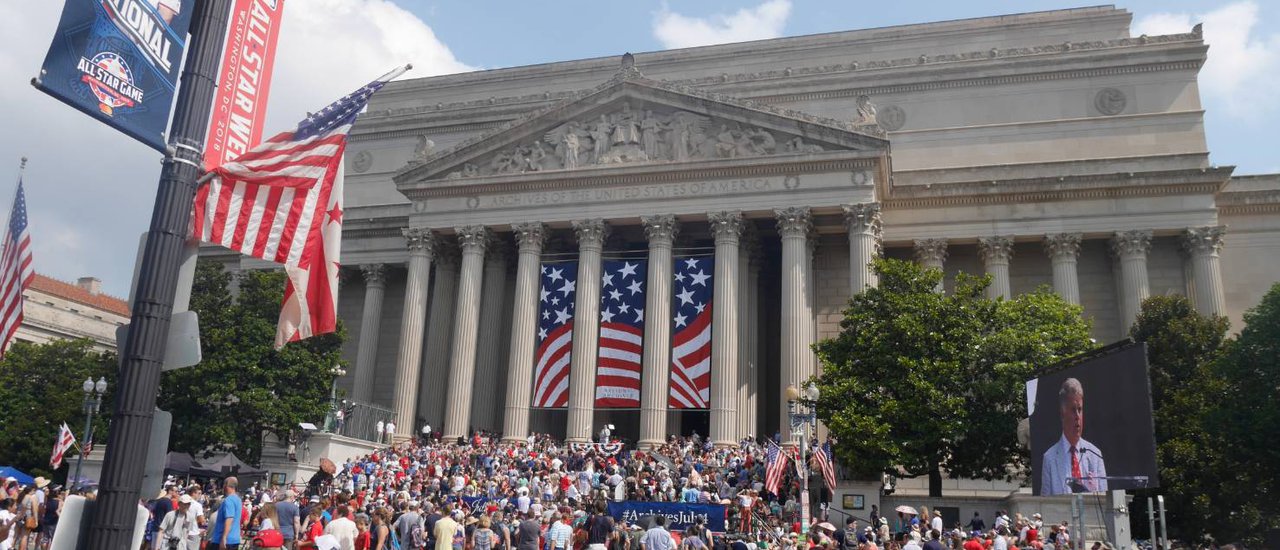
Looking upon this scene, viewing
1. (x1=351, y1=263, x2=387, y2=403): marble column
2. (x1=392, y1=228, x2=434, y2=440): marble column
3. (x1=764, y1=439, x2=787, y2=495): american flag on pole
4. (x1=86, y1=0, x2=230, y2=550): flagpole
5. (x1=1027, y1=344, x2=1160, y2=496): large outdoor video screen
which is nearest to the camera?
(x1=86, y1=0, x2=230, y2=550): flagpole

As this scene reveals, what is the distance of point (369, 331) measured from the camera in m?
49.3

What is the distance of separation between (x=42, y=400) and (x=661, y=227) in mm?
33507

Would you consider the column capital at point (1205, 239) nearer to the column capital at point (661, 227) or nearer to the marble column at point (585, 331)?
the column capital at point (661, 227)

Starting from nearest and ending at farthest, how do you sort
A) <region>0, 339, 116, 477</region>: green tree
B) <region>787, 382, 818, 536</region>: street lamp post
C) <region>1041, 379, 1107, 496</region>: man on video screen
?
1. <region>1041, 379, 1107, 496</region>: man on video screen
2. <region>787, 382, 818, 536</region>: street lamp post
3. <region>0, 339, 116, 477</region>: green tree

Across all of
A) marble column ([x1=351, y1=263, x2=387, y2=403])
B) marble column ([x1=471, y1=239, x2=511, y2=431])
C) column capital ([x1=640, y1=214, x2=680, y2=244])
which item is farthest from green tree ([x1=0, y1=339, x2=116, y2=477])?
column capital ([x1=640, y1=214, x2=680, y2=244])

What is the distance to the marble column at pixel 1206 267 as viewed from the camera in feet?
129

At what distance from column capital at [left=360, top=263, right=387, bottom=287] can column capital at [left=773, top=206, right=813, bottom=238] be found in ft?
72.8

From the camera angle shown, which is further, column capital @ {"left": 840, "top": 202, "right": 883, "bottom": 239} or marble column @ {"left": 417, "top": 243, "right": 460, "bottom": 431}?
marble column @ {"left": 417, "top": 243, "right": 460, "bottom": 431}

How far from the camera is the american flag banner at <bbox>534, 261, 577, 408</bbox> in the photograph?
40500mm

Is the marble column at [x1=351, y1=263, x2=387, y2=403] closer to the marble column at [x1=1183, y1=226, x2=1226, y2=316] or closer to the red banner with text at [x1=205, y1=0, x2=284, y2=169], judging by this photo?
the marble column at [x1=1183, y1=226, x2=1226, y2=316]

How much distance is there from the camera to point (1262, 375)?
81.8 ft

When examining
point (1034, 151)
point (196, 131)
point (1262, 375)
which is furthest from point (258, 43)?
point (1034, 151)

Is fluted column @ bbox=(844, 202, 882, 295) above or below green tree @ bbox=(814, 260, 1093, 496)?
above

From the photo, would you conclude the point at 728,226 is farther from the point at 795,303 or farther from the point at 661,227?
the point at 795,303
